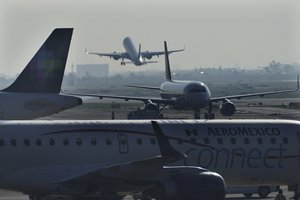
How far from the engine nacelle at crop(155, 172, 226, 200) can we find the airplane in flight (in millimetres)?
33

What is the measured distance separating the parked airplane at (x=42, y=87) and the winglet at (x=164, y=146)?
48.2 feet

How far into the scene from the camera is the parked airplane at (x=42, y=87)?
44250mm

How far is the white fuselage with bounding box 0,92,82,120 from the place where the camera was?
43969mm

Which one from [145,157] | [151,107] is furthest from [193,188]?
[151,107]

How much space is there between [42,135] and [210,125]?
652 centimetres

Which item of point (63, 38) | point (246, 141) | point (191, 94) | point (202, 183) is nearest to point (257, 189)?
point (246, 141)

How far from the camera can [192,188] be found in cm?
2977

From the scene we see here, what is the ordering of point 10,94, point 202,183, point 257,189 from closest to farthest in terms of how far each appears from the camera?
1. point 202,183
2. point 257,189
3. point 10,94

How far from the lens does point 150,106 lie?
287 feet

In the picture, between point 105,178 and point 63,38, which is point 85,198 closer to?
point 105,178

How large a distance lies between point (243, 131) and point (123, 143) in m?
4.85

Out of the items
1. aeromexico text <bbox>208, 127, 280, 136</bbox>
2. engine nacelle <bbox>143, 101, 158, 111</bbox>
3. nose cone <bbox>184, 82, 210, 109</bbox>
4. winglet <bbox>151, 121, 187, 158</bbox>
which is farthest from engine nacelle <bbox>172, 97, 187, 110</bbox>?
winglet <bbox>151, 121, 187, 158</bbox>

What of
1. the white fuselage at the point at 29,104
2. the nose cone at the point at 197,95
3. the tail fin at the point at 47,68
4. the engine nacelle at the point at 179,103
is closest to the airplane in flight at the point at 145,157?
the white fuselage at the point at 29,104

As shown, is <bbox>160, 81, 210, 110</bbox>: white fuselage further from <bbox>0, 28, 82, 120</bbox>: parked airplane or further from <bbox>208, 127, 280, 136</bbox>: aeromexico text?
<bbox>208, 127, 280, 136</bbox>: aeromexico text
